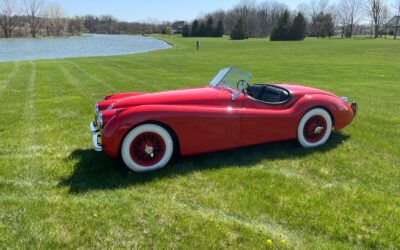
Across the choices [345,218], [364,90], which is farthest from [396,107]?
[345,218]

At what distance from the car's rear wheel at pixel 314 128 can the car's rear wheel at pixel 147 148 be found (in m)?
2.13

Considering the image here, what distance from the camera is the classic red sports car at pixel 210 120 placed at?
4480 mm

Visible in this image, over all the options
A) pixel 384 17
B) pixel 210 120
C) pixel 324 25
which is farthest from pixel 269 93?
pixel 384 17

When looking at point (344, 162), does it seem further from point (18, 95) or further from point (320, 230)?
point (18, 95)

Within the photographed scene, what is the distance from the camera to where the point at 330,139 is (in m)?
6.05

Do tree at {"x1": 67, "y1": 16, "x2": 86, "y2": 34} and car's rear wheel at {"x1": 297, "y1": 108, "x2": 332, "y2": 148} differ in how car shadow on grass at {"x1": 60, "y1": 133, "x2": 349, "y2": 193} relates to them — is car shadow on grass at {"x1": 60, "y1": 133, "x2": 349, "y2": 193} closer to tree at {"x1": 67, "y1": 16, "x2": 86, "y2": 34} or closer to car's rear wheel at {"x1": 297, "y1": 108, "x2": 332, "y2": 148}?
car's rear wheel at {"x1": 297, "y1": 108, "x2": 332, "y2": 148}

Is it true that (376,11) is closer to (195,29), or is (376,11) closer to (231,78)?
(195,29)

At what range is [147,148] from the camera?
15.0 ft

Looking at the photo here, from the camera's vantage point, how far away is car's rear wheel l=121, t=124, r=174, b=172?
4.46 m

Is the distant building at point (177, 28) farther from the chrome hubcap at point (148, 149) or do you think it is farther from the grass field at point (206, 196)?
the chrome hubcap at point (148, 149)

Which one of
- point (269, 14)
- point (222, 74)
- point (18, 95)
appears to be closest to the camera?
point (222, 74)

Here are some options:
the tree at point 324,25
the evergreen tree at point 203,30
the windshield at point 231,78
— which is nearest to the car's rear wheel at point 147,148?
the windshield at point 231,78

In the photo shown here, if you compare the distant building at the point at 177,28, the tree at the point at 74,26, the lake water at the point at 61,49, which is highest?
the distant building at the point at 177,28

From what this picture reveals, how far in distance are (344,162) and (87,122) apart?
15.9ft
